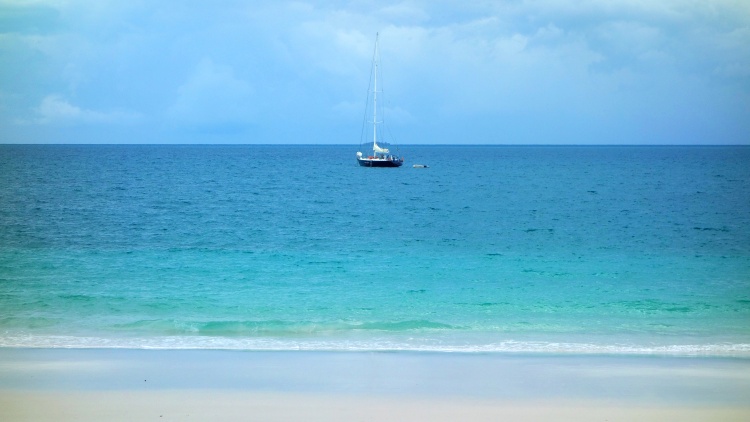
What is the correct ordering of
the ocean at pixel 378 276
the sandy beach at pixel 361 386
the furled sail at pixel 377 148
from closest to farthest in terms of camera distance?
the sandy beach at pixel 361 386, the ocean at pixel 378 276, the furled sail at pixel 377 148

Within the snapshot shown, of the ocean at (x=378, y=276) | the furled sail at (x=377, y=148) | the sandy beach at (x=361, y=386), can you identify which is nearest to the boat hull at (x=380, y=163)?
the furled sail at (x=377, y=148)

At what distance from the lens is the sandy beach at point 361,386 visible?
9070 millimetres

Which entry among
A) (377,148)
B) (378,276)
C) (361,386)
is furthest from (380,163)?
(361,386)

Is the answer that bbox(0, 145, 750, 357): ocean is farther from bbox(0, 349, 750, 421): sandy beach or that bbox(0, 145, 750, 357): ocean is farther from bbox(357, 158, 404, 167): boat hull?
bbox(357, 158, 404, 167): boat hull

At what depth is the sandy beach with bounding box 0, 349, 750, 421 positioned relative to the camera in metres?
9.07

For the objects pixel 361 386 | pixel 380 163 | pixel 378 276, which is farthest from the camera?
pixel 380 163

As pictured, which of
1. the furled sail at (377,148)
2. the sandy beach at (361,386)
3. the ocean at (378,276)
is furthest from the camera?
the furled sail at (377,148)

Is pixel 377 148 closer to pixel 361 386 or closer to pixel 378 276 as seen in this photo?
pixel 378 276

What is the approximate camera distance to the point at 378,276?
1892 centimetres

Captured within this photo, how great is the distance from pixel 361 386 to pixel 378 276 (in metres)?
8.94

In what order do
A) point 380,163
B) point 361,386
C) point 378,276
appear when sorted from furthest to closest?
point 380,163 < point 378,276 < point 361,386

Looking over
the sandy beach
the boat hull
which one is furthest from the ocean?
the boat hull

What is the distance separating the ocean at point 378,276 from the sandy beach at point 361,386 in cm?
80

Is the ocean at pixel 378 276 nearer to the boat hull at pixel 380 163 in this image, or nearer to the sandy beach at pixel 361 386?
the sandy beach at pixel 361 386
